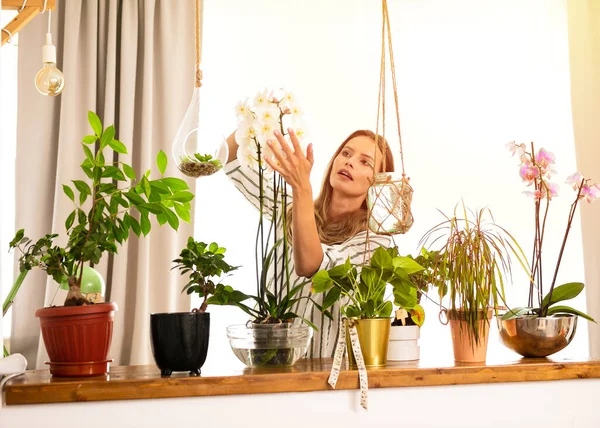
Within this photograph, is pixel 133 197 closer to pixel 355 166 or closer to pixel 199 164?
pixel 199 164

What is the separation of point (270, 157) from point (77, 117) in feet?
6.16

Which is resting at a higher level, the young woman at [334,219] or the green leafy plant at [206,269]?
the young woman at [334,219]

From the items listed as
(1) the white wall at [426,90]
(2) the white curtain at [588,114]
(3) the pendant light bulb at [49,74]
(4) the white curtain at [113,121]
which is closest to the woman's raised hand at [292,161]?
(3) the pendant light bulb at [49,74]

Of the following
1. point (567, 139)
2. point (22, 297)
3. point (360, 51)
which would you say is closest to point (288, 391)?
point (22, 297)

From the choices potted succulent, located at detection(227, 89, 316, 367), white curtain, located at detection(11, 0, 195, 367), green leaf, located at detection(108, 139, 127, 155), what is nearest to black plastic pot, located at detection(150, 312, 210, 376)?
potted succulent, located at detection(227, 89, 316, 367)

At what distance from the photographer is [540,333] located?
1.50 m

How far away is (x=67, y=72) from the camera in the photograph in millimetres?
3027

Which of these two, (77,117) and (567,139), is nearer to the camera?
(77,117)

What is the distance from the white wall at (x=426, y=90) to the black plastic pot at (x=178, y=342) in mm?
1989

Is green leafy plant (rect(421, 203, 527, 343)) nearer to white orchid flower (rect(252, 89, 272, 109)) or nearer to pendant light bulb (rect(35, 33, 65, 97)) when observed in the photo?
white orchid flower (rect(252, 89, 272, 109))

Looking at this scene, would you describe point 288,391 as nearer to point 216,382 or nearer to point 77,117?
point 216,382

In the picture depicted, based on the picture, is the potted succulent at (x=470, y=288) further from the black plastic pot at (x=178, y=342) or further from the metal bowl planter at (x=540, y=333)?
the black plastic pot at (x=178, y=342)

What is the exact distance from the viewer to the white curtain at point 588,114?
333 centimetres

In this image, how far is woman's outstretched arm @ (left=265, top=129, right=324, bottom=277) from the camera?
1446 mm
